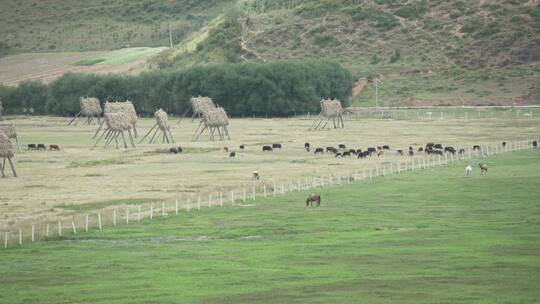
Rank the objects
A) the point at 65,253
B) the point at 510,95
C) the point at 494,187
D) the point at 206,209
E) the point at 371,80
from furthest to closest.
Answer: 1. the point at 371,80
2. the point at 510,95
3. the point at 494,187
4. the point at 206,209
5. the point at 65,253

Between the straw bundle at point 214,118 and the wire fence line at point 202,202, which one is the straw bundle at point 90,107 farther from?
the wire fence line at point 202,202

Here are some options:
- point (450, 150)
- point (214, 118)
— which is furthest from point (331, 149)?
point (214, 118)

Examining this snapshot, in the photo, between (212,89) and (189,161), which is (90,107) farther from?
(189,161)

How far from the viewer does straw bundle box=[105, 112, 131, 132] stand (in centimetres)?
10762

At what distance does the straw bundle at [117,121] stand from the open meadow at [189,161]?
1956 mm

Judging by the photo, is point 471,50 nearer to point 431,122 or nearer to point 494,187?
point 431,122

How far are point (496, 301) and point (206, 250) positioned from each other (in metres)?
15.1

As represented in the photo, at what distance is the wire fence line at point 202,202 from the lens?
5369cm

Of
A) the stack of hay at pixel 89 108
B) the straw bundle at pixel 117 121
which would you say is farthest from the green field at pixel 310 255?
the stack of hay at pixel 89 108

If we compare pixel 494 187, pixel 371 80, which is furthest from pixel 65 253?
pixel 371 80

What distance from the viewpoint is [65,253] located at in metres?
47.6

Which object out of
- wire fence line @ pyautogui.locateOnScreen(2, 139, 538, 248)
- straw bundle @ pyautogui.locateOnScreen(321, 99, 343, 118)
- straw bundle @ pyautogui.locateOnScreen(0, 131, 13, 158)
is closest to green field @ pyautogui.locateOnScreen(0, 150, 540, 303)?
wire fence line @ pyautogui.locateOnScreen(2, 139, 538, 248)

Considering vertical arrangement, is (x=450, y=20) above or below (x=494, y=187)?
above

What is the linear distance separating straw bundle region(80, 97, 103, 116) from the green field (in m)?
88.6
